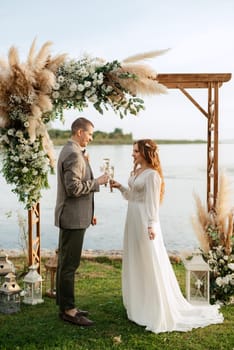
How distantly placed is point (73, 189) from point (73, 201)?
0.65 ft

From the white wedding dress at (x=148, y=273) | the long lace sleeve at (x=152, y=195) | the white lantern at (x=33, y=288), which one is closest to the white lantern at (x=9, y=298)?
the white lantern at (x=33, y=288)

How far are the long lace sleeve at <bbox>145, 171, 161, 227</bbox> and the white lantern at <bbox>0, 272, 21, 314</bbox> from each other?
62.4 inches

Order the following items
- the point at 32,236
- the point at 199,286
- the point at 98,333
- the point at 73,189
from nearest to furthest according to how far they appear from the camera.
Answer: the point at 73,189
the point at 98,333
the point at 199,286
the point at 32,236

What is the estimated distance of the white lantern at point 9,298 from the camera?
5319 millimetres

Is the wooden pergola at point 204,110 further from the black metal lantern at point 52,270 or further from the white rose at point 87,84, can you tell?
the white rose at point 87,84

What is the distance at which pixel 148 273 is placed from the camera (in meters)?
4.82

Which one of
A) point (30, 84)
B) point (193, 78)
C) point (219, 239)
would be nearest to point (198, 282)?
point (219, 239)

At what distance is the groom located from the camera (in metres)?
4.63

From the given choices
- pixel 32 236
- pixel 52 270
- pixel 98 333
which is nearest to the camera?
pixel 98 333

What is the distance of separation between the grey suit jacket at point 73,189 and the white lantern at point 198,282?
1.30m

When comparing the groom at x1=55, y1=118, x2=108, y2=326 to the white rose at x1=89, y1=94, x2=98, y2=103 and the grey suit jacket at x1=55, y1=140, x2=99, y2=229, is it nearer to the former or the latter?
the grey suit jacket at x1=55, y1=140, x2=99, y2=229

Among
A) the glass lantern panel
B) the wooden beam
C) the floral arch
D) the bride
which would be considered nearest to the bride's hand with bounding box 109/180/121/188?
the bride

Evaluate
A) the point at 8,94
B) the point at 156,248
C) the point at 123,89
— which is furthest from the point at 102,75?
the point at 156,248

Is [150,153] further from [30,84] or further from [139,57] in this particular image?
[30,84]
